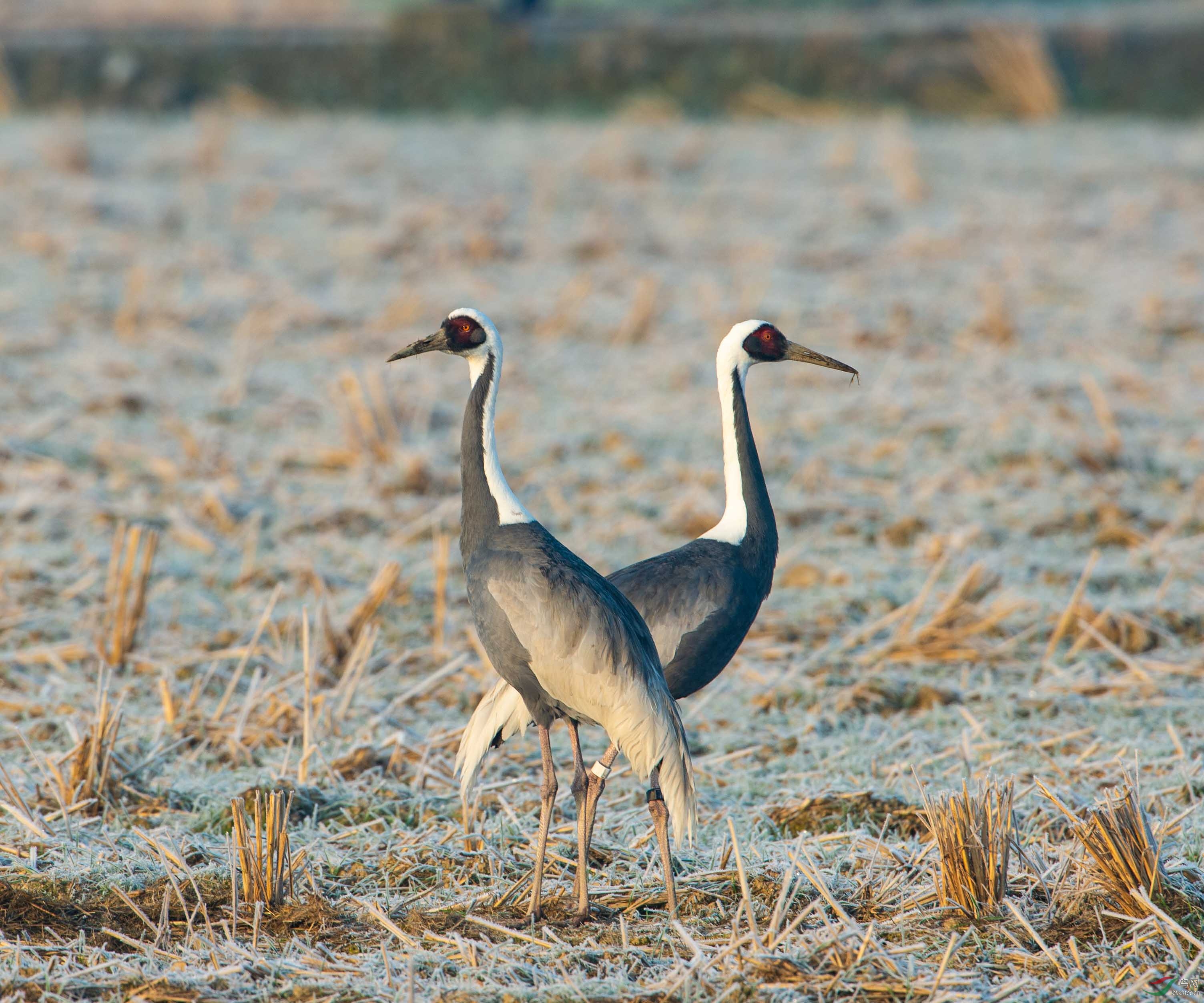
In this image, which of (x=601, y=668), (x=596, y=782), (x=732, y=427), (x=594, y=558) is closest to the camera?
(x=601, y=668)

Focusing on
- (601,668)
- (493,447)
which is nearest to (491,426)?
(493,447)

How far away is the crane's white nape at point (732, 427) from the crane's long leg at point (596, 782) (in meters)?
0.69

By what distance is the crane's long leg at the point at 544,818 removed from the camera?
3586 mm

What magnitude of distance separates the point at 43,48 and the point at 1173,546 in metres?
13.3

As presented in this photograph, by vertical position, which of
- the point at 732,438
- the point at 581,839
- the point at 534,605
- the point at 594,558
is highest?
the point at 732,438

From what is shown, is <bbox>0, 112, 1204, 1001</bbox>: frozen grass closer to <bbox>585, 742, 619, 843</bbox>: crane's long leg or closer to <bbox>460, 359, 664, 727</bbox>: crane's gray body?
<bbox>585, 742, 619, 843</bbox>: crane's long leg

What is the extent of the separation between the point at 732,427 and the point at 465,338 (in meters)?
0.80

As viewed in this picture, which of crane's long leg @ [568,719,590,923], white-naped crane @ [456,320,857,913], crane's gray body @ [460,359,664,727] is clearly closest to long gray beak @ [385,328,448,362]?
crane's gray body @ [460,359,664,727]

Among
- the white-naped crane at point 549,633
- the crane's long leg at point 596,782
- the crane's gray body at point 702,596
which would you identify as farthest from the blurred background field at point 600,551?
the crane's gray body at point 702,596

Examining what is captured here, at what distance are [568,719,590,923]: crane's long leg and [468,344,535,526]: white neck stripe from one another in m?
0.51

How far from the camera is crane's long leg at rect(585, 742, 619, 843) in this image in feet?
11.9

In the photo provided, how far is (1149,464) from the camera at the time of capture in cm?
738

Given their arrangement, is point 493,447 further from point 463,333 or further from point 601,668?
point 601,668

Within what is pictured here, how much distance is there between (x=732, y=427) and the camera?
4.09 metres
